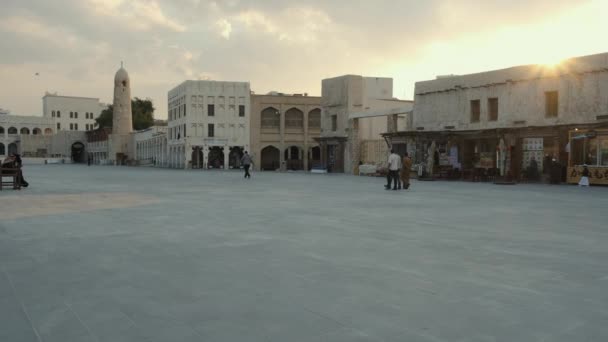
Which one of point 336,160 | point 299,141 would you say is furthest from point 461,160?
point 299,141

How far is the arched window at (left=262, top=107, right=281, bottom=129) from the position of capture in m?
53.9

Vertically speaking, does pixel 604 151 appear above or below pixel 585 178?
above

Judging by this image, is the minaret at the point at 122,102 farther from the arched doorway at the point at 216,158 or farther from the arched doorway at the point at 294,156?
the arched doorway at the point at 294,156

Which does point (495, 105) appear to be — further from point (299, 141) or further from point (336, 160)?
point (299, 141)

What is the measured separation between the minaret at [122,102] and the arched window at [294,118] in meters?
36.2

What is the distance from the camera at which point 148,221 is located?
9875 mm

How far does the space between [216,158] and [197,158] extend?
1990 millimetres

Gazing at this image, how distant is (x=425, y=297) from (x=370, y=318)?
2.72ft

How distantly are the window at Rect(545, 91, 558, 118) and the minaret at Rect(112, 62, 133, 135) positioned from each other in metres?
65.2

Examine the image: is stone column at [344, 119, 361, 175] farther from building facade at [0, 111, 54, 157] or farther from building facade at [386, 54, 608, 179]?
building facade at [0, 111, 54, 157]

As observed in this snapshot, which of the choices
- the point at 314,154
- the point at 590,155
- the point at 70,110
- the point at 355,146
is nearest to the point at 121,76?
the point at 314,154

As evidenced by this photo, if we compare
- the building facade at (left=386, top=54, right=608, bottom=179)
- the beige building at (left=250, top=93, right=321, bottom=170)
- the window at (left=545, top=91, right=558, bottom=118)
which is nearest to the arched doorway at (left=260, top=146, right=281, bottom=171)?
the beige building at (left=250, top=93, right=321, bottom=170)

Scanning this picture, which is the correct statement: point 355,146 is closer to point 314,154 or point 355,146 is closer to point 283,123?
point 283,123

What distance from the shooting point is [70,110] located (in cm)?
12256
